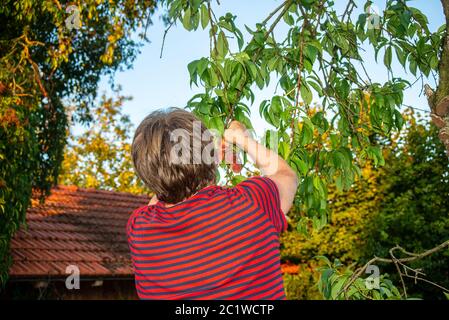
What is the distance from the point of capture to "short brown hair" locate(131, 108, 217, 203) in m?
1.71

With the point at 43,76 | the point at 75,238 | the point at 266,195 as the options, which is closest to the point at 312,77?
the point at 266,195

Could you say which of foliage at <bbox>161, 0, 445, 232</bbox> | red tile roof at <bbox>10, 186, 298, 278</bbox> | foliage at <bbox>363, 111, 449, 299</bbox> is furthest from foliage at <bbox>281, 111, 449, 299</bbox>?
foliage at <bbox>161, 0, 445, 232</bbox>

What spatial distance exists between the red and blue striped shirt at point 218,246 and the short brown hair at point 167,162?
41mm

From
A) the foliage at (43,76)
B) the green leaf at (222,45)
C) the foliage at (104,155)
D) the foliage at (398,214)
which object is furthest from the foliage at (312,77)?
the foliage at (104,155)

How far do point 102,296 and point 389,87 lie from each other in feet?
31.7

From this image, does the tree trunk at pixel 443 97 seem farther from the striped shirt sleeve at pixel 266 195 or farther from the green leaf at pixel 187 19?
the striped shirt sleeve at pixel 266 195

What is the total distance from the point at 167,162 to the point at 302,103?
6.70 feet

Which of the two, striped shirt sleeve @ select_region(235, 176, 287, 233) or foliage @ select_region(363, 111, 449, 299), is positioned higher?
foliage @ select_region(363, 111, 449, 299)

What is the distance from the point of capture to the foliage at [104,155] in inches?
976

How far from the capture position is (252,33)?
10.00ft

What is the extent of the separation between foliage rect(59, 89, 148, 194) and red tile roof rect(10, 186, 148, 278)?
906 cm

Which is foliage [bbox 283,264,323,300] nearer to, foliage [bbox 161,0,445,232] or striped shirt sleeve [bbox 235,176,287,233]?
foliage [bbox 161,0,445,232]
